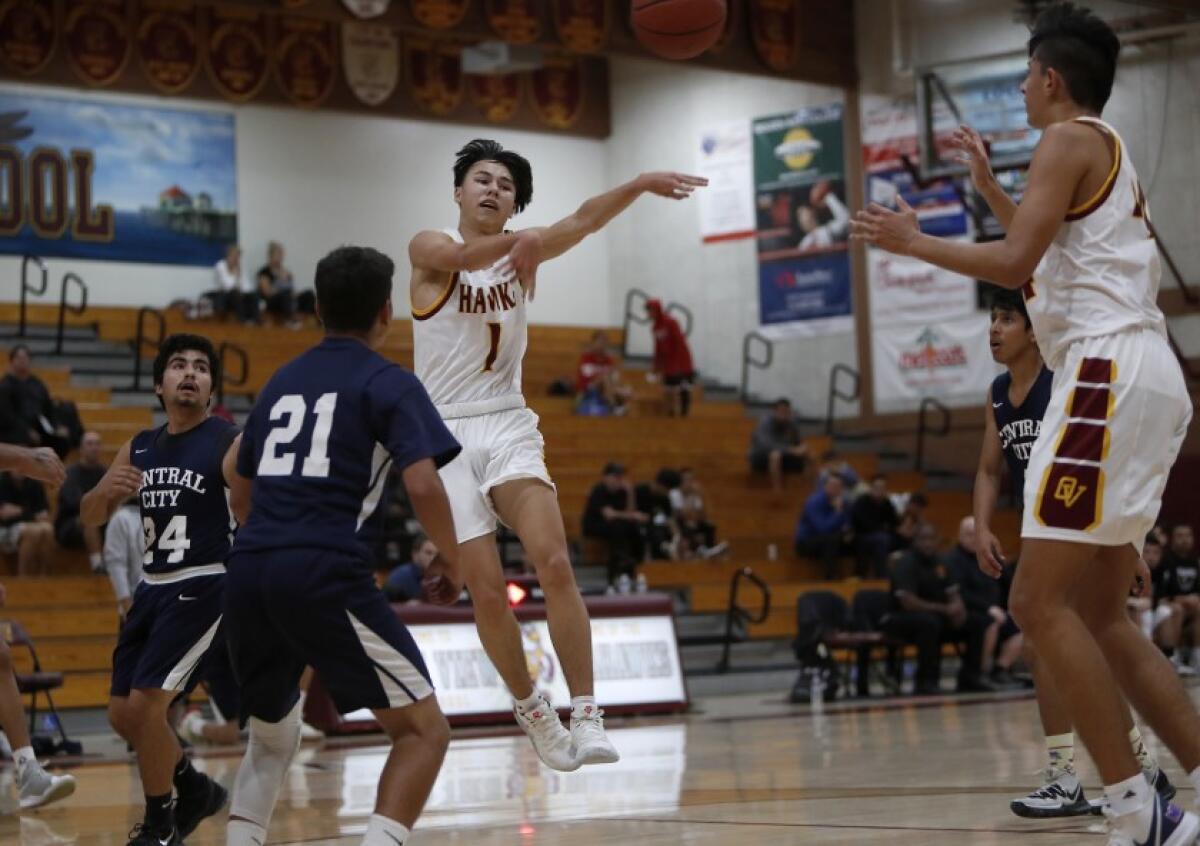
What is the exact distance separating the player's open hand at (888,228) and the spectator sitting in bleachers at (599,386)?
1736 centimetres

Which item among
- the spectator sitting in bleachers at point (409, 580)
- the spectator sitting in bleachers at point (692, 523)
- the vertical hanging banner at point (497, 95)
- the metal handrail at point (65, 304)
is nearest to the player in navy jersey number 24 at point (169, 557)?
the spectator sitting in bleachers at point (409, 580)

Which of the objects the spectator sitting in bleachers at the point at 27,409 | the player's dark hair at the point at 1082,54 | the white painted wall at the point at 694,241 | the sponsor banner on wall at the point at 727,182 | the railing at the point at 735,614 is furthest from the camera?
the sponsor banner on wall at the point at 727,182

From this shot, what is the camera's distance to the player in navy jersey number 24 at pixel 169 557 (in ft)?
21.4

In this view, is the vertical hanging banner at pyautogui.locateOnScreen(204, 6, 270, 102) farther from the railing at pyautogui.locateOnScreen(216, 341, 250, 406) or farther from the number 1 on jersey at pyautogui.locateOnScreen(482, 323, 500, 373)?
the number 1 on jersey at pyautogui.locateOnScreen(482, 323, 500, 373)

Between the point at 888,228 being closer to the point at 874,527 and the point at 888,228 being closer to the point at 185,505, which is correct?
the point at 185,505

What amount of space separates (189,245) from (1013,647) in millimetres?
13397

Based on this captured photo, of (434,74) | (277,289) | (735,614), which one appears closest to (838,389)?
(434,74)

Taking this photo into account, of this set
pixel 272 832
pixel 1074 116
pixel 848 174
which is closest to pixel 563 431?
pixel 848 174

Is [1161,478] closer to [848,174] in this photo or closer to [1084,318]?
[1084,318]

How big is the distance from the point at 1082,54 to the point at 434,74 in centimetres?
2207

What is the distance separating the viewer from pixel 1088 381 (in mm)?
4828

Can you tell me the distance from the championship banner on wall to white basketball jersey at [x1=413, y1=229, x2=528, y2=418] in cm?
1786

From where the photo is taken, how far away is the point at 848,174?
24.8 m

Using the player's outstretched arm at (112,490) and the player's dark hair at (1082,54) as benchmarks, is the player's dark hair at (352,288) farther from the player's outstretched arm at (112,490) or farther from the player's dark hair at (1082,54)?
the player's dark hair at (1082,54)
